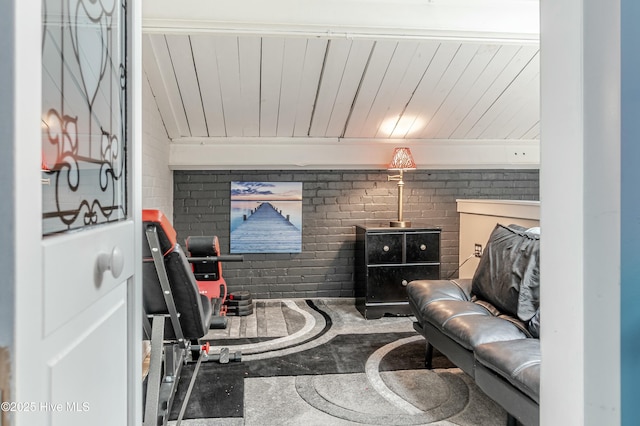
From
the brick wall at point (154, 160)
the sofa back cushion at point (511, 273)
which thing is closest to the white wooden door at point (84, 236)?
the sofa back cushion at point (511, 273)

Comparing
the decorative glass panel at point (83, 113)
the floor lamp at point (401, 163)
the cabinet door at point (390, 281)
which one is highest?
the floor lamp at point (401, 163)

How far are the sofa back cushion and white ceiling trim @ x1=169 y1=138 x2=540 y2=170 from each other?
1.65 metres

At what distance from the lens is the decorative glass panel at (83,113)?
569 millimetres

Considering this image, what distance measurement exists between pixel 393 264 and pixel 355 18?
2143mm

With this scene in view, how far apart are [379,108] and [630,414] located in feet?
9.74

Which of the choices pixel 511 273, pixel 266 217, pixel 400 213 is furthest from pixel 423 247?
pixel 266 217

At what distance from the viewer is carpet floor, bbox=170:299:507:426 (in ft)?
6.52

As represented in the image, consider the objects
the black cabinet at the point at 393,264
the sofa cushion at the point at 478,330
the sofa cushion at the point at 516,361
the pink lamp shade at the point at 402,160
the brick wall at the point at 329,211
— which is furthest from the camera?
the brick wall at the point at 329,211

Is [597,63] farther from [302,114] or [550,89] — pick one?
[302,114]

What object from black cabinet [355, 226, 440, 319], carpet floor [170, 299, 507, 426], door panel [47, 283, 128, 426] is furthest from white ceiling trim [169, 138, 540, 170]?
door panel [47, 283, 128, 426]

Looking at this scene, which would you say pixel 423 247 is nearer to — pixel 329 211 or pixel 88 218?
pixel 329 211

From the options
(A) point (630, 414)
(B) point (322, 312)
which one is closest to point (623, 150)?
(A) point (630, 414)

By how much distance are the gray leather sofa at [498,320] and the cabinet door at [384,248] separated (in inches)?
35.8

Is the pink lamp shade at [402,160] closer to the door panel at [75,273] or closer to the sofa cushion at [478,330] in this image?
the sofa cushion at [478,330]
